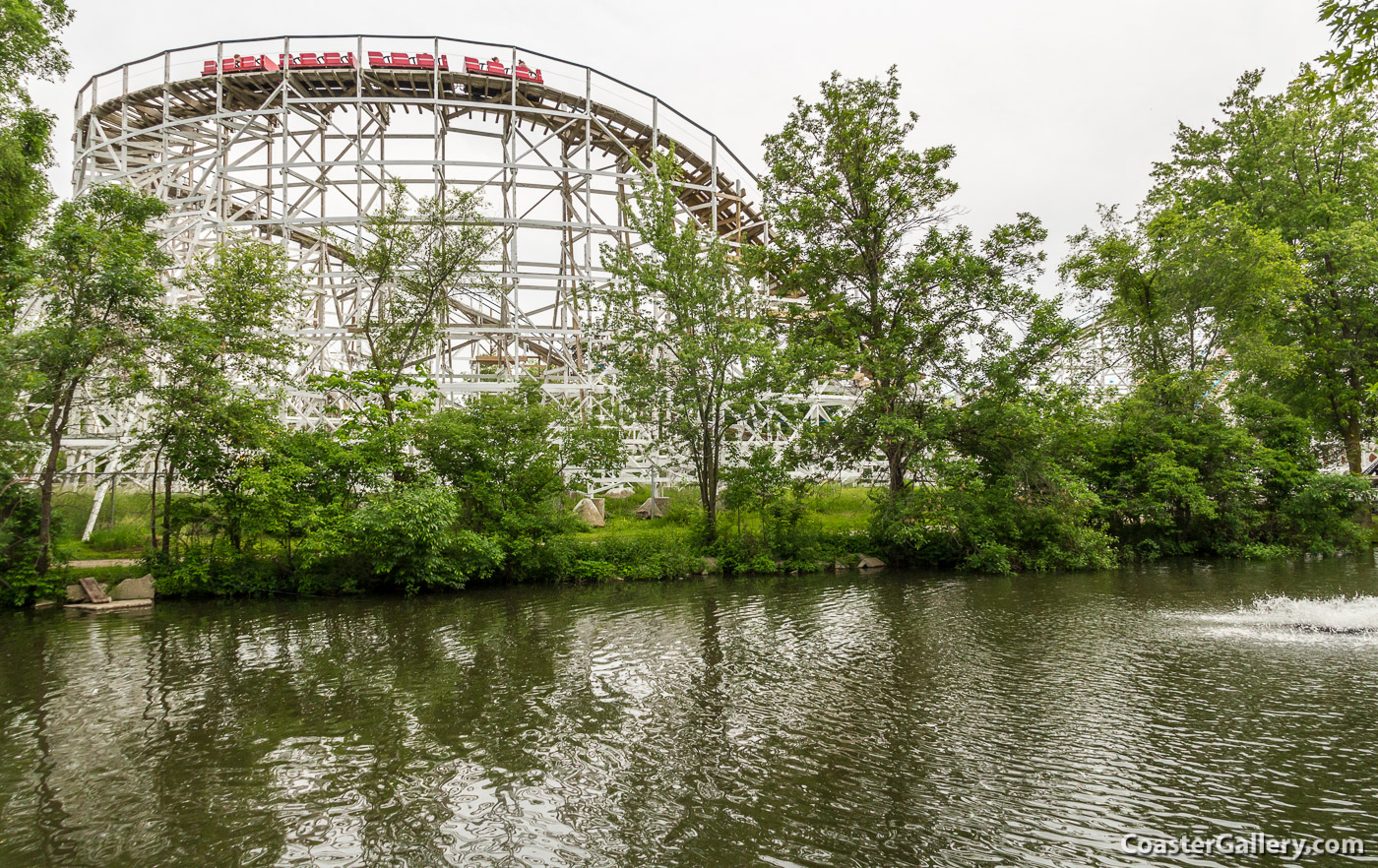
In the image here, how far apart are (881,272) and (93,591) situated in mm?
18849

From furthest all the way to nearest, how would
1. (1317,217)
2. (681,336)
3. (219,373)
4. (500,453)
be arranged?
(1317,217) → (681,336) → (500,453) → (219,373)

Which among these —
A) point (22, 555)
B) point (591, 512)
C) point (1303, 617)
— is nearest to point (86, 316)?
point (22, 555)

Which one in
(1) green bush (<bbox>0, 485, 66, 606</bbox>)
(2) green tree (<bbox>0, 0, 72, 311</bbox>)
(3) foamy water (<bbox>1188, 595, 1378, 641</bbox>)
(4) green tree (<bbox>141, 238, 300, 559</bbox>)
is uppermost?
(2) green tree (<bbox>0, 0, 72, 311</bbox>)

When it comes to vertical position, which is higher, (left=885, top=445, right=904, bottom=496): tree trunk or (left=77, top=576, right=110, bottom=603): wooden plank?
(left=885, top=445, right=904, bottom=496): tree trunk

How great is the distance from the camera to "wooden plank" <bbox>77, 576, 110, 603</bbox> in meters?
13.0

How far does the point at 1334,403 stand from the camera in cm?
2305

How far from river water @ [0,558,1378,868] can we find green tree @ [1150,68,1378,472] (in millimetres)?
15109

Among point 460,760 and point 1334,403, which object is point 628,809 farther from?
point 1334,403

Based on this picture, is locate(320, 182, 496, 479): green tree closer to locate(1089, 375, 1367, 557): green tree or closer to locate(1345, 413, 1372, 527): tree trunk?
locate(1089, 375, 1367, 557): green tree

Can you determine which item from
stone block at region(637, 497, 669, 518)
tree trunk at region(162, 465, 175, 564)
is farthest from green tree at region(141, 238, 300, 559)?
stone block at region(637, 497, 669, 518)

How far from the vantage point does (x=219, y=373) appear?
13.9 metres

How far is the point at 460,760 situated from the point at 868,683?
4342 mm

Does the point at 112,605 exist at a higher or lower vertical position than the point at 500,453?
lower

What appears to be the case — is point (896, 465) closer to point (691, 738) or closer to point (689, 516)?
point (689, 516)
